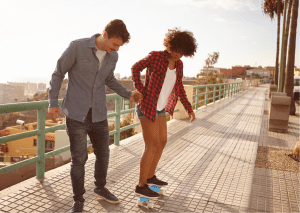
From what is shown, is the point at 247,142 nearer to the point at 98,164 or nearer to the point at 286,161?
the point at 286,161

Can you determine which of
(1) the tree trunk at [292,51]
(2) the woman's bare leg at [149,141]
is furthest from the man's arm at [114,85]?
(1) the tree trunk at [292,51]

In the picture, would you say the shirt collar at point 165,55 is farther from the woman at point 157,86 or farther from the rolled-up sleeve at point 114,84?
the rolled-up sleeve at point 114,84

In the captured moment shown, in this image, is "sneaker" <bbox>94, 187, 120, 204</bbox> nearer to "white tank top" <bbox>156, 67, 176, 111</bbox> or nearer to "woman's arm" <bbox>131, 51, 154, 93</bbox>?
"white tank top" <bbox>156, 67, 176, 111</bbox>

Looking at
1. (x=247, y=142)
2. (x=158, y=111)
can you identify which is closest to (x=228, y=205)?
(x=158, y=111)

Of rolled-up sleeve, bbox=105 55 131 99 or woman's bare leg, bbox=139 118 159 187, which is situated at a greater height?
rolled-up sleeve, bbox=105 55 131 99

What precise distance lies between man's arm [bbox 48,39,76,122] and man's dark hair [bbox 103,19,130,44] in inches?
14.1

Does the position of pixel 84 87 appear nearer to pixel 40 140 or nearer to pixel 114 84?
pixel 114 84

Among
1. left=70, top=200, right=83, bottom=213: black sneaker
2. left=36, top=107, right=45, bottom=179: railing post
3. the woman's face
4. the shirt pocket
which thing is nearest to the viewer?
the shirt pocket

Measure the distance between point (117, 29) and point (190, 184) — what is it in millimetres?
2324

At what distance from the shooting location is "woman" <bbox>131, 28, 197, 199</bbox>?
2.91 meters

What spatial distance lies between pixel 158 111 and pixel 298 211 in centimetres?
194

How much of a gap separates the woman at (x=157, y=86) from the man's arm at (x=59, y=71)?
65 centimetres

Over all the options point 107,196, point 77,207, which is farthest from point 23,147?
point 77,207

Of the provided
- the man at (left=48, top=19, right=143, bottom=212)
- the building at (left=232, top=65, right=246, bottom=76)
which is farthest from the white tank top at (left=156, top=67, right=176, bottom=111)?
the building at (left=232, top=65, right=246, bottom=76)
